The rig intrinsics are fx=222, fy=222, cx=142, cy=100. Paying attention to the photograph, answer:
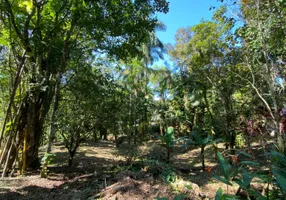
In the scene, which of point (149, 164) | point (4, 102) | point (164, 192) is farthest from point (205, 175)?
point (4, 102)

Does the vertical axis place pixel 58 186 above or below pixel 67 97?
below

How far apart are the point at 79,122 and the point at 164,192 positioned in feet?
9.84

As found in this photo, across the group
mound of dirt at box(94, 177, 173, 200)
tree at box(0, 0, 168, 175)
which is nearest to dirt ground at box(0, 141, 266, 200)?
mound of dirt at box(94, 177, 173, 200)

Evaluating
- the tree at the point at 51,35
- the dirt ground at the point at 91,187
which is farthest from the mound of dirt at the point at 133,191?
the tree at the point at 51,35

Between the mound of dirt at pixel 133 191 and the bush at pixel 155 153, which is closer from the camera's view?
the mound of dirt at pixel 133 191

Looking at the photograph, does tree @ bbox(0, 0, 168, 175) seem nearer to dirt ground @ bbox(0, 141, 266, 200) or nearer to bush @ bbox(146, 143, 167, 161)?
dirt ground @ bbox(0, 141, 266, 200)

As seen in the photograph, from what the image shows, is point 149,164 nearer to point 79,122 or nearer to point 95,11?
point 79,122

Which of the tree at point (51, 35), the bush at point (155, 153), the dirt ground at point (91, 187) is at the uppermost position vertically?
the tree at point (51, 35)

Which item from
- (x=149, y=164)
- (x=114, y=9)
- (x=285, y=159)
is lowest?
(x=149, y=164)

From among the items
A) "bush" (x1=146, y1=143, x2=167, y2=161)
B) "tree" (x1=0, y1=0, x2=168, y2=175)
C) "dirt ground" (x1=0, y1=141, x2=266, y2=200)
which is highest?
"tree" (x1=0, y1=0, x2=168, y2=175)

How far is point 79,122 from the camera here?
5.67 metres

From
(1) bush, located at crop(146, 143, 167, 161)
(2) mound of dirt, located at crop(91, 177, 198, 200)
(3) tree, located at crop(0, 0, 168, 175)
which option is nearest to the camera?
(2) mound of dirt, located at crop(91, 177, 198, 200)

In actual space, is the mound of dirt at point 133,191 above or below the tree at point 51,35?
below

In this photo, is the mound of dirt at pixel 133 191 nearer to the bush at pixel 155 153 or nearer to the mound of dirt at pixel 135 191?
the mound of dirt at pixel 135 191
